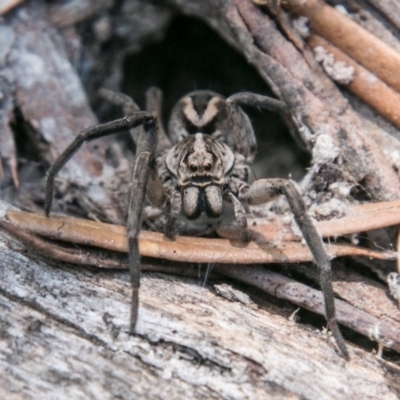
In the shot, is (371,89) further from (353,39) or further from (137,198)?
(137,198)

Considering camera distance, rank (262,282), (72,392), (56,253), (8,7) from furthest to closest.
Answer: (8,7), (262,282), (56,253), (72,392)

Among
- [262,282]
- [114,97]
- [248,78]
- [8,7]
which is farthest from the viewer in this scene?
[248,78]

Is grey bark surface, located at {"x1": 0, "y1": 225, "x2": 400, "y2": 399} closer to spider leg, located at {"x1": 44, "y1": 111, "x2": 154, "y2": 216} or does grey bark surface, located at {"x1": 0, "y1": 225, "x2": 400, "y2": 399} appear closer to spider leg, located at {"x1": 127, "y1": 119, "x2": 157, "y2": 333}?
spider leg, located at {"x1": 127, "y1": 119, "x2": 157, "y2": 333}


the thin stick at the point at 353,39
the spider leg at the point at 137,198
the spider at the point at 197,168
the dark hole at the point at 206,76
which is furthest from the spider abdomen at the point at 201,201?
the thin stick at the point at 353,39

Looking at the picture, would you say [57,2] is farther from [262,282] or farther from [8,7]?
[262,282]

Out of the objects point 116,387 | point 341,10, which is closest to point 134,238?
point 116,387

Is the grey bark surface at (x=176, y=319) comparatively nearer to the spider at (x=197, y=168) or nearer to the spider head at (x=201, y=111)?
the spider at (x=197, y=168)

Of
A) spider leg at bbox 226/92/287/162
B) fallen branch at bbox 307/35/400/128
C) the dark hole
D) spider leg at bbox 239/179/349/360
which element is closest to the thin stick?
fallen branch at bbox 307/35/400/128
